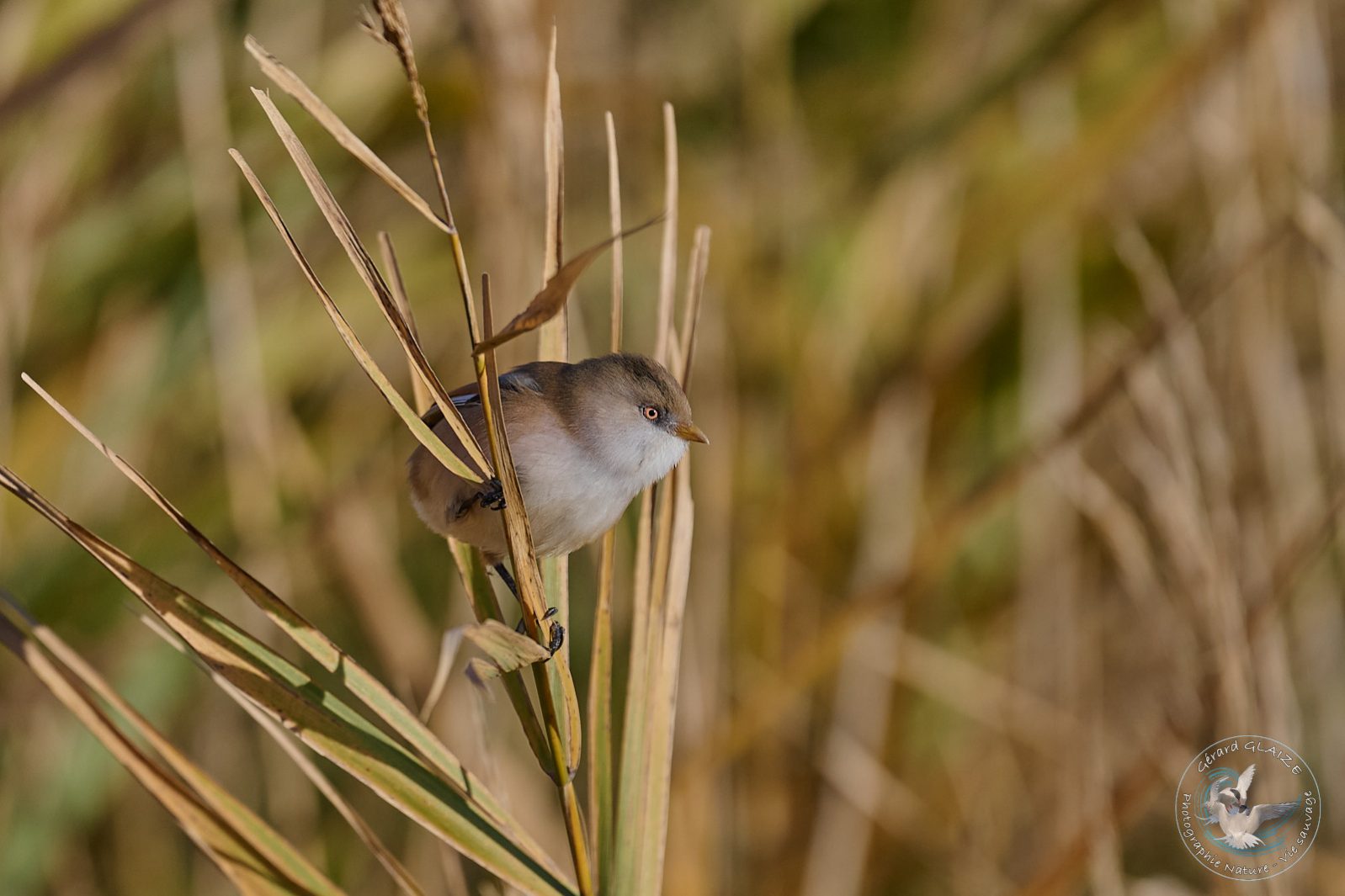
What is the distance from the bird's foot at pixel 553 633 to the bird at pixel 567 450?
5cm

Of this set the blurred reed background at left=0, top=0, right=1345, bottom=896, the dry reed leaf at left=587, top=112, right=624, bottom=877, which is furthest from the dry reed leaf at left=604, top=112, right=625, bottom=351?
the blurred reed background at left=0, top=0, right=1345, bottom=896

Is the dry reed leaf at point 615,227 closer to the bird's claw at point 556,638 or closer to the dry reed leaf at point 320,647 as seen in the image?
the bird's claw at point 556,638

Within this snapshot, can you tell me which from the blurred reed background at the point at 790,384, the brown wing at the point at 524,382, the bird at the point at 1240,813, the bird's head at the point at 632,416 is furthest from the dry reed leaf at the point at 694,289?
the bird at the point at 1240,813

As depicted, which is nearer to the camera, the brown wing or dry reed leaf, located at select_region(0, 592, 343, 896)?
dry reed leaf, located at select_region(0, 592, 343, 896)

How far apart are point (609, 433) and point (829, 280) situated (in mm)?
1585

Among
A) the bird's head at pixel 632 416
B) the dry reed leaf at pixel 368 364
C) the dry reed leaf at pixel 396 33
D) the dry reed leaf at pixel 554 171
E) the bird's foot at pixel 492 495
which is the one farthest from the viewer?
the bird's head at pixel 632 416

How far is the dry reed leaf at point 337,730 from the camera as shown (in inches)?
36.3

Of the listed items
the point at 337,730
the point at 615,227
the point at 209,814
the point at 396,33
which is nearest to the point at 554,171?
the point at 615,227

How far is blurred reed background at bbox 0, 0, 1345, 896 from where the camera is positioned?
2209mm

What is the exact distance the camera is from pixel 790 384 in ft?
8.86

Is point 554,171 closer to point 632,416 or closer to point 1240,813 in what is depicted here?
point 632,416

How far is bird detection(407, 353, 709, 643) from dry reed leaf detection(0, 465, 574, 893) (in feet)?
0.68

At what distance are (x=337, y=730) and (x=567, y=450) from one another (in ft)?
1.23

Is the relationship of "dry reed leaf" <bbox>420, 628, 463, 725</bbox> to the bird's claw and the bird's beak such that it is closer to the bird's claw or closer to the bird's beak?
the bird's claw
